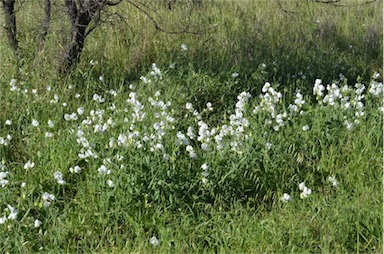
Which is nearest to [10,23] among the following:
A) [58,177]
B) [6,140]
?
[6,140]

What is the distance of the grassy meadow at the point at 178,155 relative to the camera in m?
3.43

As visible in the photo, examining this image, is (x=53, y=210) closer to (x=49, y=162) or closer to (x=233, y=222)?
(x=49, y=162)

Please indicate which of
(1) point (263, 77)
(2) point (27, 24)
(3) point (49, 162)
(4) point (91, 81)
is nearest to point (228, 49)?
(1) point (263, 77)

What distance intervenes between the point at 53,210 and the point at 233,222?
3.65 ft

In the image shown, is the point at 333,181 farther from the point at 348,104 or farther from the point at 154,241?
the point at 154,241

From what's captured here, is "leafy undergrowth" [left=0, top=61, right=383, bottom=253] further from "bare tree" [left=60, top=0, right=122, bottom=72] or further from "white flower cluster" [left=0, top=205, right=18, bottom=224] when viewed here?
"bare tree" [left=60, top=0, right=122, bottom=72]

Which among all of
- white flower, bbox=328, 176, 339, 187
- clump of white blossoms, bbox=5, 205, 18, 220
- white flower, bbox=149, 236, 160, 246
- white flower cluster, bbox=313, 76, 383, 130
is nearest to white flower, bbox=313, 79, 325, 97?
white flower cluster, bbox=313, 76, 383, 130

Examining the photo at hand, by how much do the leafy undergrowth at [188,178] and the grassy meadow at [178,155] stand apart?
0.04ft

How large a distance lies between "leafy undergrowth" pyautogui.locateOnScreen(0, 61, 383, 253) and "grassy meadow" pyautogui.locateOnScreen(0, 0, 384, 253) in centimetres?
1

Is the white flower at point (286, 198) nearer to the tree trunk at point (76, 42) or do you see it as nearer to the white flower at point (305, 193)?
the white flower at point (305, 193)

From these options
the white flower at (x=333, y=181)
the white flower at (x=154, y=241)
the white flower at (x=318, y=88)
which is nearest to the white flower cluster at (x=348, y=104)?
the white flower at (x=318, y=88)

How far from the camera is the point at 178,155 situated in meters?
4.02

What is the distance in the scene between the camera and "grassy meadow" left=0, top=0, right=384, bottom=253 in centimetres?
343

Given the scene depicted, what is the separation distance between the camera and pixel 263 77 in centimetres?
570
